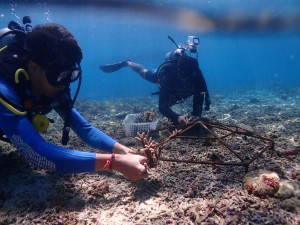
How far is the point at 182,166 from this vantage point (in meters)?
4.52

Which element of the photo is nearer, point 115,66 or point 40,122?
point 40,122

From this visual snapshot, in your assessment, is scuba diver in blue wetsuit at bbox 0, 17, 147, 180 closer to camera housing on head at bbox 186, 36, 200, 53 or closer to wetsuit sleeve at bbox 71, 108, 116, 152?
wetsuit sleeve at bbox 71, 108, 116, 152

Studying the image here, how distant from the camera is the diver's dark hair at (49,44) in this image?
341 cm

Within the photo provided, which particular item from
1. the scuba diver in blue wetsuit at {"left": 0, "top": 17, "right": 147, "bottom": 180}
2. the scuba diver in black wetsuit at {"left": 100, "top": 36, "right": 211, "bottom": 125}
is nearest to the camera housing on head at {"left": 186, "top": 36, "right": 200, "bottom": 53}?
the scuba diver in black wetsuit at {"left": 100, "top": 36, "right": 211, "bottom": 125}

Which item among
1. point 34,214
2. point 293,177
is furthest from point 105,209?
point 293,177

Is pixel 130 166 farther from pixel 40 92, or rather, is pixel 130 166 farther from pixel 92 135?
pixel 40 92

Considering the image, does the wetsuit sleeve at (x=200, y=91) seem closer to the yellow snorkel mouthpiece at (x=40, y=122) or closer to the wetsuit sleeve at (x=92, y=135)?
the wetsuit sleeve at (x=92, y=135)

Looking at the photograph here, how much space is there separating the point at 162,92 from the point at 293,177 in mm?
5061

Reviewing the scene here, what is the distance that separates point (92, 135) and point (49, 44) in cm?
178

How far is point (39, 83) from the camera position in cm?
367

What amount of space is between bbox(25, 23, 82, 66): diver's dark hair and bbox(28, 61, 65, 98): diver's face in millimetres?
115

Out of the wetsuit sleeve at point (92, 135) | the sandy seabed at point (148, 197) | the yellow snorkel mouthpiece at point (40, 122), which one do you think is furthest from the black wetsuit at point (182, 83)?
the yellow snorkel mouthpiece at point (40, 122)

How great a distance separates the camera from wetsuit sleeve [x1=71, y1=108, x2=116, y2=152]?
448 cm

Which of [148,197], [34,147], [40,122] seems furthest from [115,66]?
[34,147]
